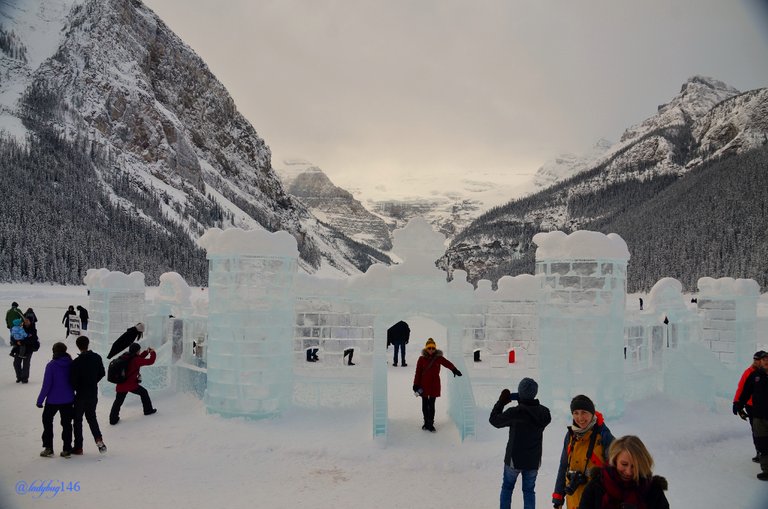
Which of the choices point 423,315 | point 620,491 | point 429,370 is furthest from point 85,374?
point 620,491

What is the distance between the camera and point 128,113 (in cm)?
9112

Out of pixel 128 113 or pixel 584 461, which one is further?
pixel 128 113

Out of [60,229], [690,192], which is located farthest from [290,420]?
[690,192]

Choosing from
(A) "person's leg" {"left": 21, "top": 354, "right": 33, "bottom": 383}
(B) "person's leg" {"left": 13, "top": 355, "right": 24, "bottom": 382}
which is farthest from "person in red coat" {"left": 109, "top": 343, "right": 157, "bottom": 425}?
(B) "person's leg" {"left": 13, "top": 355, "right": 24, "bottom": 382}

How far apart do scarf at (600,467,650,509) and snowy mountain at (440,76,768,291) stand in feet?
197

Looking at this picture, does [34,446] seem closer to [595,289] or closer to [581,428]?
[581,428]

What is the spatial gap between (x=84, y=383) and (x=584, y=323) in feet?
26.3

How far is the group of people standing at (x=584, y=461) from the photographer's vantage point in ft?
11.1

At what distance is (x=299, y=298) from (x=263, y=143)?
142707mm

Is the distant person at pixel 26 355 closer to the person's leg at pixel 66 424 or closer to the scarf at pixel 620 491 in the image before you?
the person's leg at pixel 66 424

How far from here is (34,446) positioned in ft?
27.2

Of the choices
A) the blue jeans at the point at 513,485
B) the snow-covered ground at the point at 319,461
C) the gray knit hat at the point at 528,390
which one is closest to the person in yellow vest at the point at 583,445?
the gray knit hat at the point at 528,390

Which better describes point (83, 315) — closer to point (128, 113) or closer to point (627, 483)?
point (627, 483)

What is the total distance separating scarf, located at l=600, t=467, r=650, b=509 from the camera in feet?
11.0
